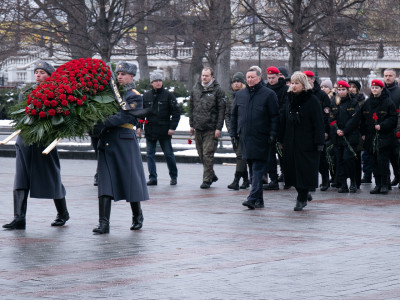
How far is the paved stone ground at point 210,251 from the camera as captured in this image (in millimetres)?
7391

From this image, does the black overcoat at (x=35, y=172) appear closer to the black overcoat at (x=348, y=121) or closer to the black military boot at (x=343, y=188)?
the black military boot at (x=343, y=188)

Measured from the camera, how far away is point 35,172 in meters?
10.6

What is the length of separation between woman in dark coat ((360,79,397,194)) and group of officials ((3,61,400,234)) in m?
0.01

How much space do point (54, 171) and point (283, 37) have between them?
57.3 ft

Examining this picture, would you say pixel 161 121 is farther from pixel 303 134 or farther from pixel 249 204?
pixel 303 134

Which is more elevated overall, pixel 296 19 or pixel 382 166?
pixel 296 19

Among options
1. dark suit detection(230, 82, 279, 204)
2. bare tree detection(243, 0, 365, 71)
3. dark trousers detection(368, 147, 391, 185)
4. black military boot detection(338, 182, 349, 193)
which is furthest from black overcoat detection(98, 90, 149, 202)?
bare tree detection(243, 0, 365, 71)

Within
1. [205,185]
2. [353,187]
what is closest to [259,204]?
[353,187]

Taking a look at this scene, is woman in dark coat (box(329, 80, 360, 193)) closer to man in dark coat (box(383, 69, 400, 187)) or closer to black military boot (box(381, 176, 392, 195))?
black military boot (box(381, 176, 392, 195))

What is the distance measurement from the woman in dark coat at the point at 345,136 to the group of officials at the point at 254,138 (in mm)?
15

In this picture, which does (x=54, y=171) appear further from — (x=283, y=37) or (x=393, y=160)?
(x=283, y=37)

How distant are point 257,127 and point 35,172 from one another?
3.28 m

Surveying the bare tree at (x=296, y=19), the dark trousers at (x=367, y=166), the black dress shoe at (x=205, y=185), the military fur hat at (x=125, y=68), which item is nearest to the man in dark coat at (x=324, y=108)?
the dark trousers at (x=367, y=166)

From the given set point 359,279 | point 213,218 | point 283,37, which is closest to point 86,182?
point 213,218
